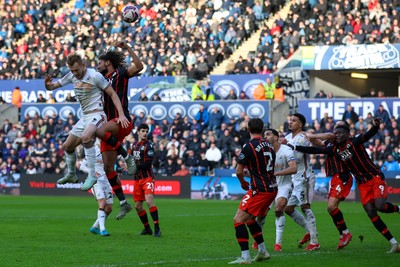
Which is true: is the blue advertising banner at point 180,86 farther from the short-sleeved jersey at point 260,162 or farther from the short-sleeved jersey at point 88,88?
the short-sleeved jersey at point 260,162

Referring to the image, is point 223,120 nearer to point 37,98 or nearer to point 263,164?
point 37,98

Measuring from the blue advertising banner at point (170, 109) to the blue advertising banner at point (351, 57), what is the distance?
2.54 m

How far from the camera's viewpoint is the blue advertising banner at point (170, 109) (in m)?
37.5

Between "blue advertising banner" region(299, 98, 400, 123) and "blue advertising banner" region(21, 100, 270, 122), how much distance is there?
183 cm

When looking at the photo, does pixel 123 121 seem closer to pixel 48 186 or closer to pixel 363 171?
pixel 363 171

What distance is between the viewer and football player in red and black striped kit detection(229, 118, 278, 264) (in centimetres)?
1341

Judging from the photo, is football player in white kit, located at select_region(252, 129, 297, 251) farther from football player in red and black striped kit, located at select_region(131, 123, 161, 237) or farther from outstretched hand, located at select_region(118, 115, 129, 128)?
football player in red and black striped kit, located at select_region(131, 123, 161, 237)

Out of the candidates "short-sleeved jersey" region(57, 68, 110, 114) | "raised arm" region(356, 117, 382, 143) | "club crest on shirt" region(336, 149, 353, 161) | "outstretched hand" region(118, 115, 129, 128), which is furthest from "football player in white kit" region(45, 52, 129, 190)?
"raised arm" region(356, 117, 382, 143)

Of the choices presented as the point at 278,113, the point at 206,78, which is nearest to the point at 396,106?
the point at 278,113

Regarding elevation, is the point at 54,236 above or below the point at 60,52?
below

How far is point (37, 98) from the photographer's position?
143 ft

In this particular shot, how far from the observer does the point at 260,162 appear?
44.6ft

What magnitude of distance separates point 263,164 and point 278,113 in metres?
24.1

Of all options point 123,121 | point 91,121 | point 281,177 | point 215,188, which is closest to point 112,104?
point 91,121
